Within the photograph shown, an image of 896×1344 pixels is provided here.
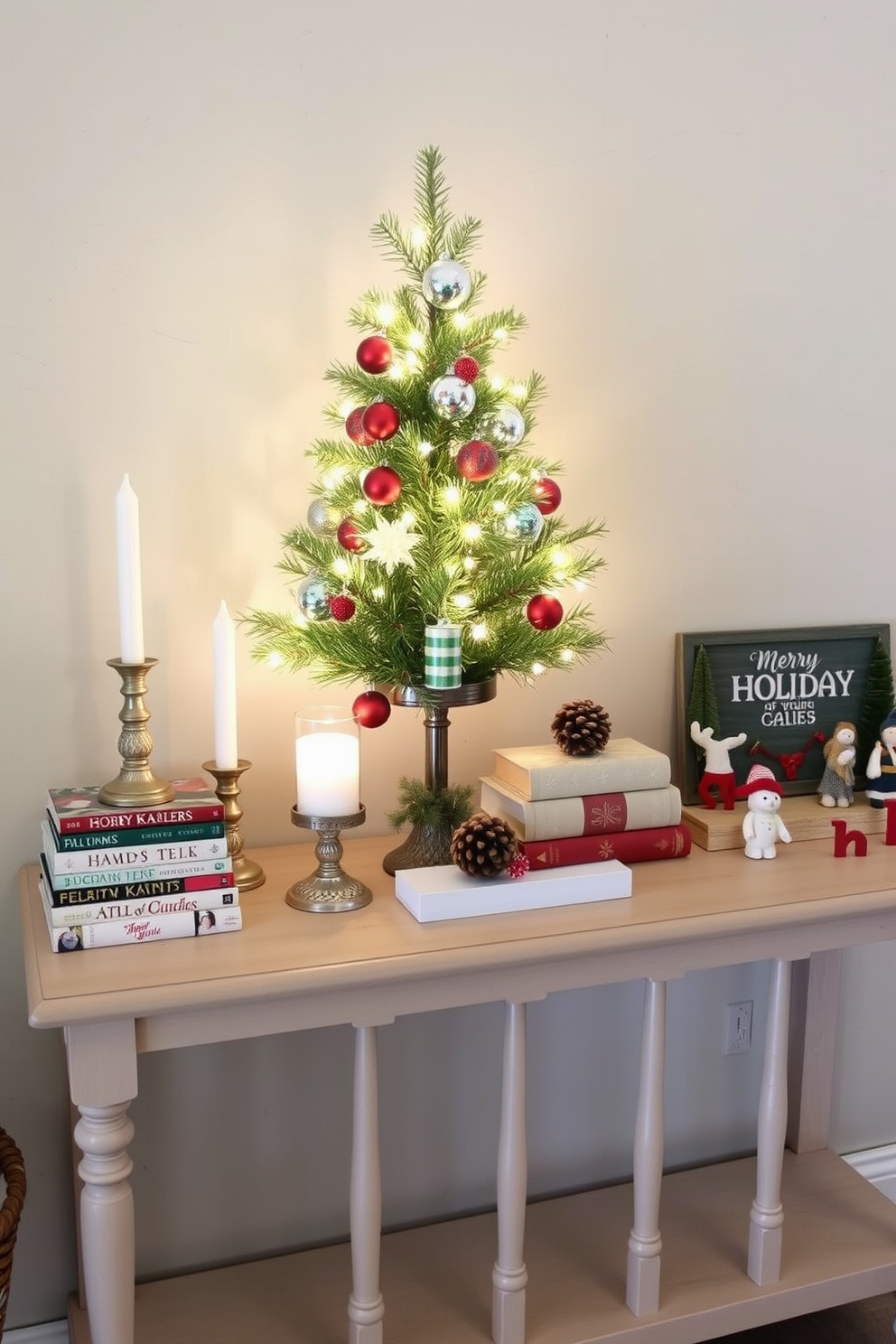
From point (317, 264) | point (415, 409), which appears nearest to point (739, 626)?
point (415, 409)

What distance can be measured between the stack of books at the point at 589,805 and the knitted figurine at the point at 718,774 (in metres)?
0.15

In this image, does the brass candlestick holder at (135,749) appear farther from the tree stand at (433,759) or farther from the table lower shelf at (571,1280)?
the table lower shelf at (571,1280)

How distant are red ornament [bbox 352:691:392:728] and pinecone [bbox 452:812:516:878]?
0.53 ft

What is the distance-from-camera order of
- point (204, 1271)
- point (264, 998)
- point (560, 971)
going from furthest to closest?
point (204, 1271)
point (560, 971)
point (264, 998)

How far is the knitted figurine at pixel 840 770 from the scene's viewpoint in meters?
1.67

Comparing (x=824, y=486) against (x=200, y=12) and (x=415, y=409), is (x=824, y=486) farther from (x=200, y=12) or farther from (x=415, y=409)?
(x=200, y=12)

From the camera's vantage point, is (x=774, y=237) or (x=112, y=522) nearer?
(x=112, y=522)

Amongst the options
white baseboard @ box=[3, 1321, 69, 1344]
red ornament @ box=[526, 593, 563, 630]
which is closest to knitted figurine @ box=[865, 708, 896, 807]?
red ornament @ box=[526, 593, 563, 630]

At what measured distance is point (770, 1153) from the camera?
1.60 m

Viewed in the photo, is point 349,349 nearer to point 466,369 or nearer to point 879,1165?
point 466,369

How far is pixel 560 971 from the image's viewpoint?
1.34 metres

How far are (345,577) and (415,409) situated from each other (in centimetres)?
21

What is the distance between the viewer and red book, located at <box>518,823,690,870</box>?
4.66 ft

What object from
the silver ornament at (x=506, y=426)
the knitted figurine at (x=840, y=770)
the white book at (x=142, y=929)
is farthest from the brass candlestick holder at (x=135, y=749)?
the knitted figurine at (x=840, y=770)
